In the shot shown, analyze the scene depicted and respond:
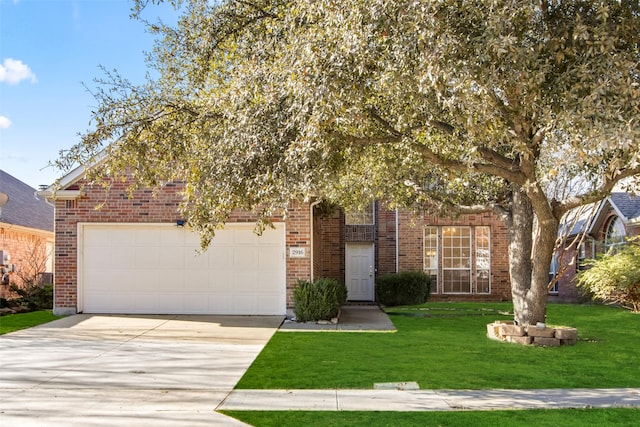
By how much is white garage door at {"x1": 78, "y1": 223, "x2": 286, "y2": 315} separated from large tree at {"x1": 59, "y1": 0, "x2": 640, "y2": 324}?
13.9 ft

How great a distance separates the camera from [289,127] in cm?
759

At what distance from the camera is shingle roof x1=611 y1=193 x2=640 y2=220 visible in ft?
62.3

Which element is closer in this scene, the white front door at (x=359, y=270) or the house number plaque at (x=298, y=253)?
the house number plaque at (x=298, y=253)

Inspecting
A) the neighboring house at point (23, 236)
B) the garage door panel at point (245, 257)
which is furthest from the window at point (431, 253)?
the neighboring house at point (23, 236)

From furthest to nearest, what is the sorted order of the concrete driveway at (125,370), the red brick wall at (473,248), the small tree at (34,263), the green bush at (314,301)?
the red brick wall at (473,248) < the small tree at (34,263) < the green bush at (314,301) < the concrete driveway at (125,370)

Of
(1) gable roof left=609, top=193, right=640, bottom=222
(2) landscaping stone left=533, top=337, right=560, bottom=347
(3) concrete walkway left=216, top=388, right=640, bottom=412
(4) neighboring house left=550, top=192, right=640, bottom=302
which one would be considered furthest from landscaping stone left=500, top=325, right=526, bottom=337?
(1) gable roof left=609, top=193, right=640, bottom=222

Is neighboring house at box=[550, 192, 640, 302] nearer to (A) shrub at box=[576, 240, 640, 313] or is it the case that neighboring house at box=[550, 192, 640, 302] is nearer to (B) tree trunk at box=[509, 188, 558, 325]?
(A) shrub at box=[576, 240, 640, 313]

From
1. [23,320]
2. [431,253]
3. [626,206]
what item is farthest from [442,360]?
[626,206]

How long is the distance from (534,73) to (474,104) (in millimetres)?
740

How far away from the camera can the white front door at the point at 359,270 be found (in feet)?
68.6

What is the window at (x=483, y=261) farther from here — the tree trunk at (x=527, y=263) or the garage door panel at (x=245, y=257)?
the garage door panel at (x=245, y=257)

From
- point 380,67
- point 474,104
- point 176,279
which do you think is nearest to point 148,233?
point 176,279

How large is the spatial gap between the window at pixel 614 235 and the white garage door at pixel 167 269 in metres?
11.8

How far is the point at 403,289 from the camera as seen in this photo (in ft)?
62.4
